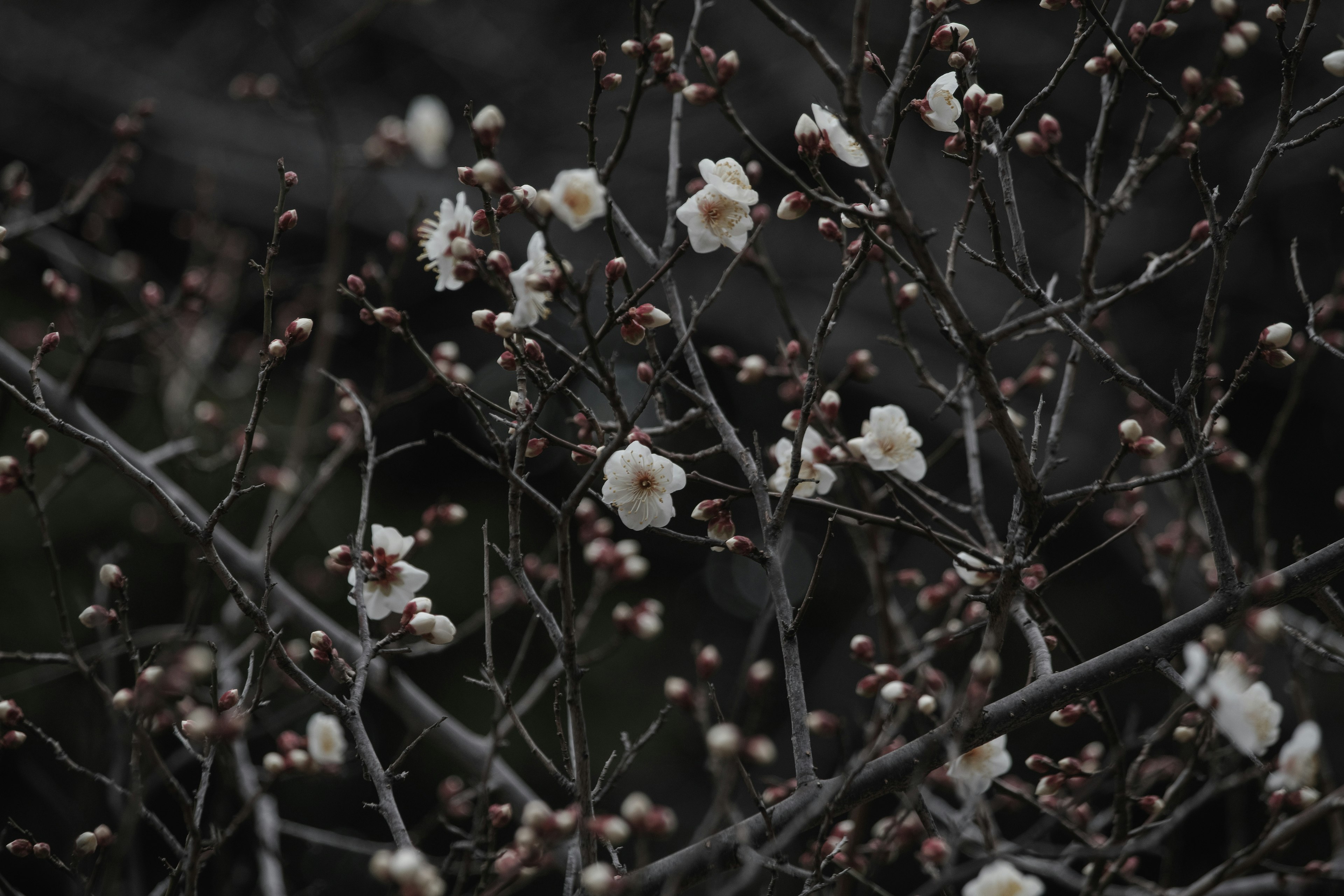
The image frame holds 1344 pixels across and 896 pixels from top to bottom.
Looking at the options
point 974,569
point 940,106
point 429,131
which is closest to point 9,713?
point 974,569

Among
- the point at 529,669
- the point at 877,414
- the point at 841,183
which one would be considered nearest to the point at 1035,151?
the point at 877,414

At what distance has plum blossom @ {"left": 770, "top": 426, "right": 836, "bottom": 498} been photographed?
150 centimetres

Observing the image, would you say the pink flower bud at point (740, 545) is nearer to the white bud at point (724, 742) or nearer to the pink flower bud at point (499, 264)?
the white bud at point (724, 742)

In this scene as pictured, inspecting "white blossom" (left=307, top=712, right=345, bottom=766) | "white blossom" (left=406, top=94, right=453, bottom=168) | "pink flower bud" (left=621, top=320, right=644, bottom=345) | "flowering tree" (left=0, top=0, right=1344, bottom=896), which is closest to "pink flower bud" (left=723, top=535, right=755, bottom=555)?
"flowering tree" (left=0, top=0, right=1344, bottom=896)

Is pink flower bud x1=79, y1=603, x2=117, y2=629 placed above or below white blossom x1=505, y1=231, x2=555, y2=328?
below

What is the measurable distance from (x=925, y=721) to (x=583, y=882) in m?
1.31

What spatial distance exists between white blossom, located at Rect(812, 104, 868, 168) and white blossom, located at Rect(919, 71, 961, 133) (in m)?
0.14

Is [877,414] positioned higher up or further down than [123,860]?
higher up

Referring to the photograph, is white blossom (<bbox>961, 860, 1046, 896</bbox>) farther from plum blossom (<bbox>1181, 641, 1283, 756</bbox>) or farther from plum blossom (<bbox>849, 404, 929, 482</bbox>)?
plum blossom (<bbox>849, 404, 929, 482</bbox>)

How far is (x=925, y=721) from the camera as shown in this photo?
2.07 m

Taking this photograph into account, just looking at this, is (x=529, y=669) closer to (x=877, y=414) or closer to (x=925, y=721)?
(x=925, y=721)

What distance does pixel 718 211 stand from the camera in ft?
4.44

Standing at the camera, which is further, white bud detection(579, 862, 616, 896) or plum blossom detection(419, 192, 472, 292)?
plum blossom detection(419, 192, 472, 292)

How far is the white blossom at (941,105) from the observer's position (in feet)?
4.69
